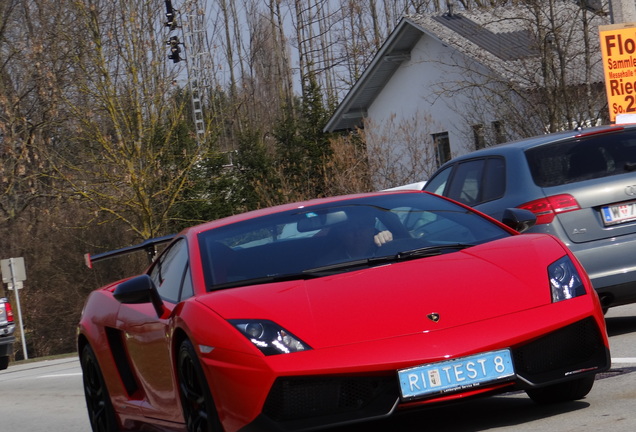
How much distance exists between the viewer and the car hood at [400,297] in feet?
16.8

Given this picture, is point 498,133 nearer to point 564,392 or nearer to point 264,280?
point 564,392

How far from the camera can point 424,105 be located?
45.2 m

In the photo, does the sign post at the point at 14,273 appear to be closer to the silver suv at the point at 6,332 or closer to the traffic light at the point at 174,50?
the traffic light at the point at 174,50

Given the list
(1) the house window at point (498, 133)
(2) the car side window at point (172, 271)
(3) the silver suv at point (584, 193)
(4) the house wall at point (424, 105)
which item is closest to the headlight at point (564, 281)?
(2) the car side window at point (172, 271)

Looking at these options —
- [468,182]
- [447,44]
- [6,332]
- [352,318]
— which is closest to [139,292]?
[352,318]

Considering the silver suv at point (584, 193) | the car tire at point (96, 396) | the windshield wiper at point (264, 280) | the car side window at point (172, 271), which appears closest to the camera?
the windshield wiper at point (264, 280)

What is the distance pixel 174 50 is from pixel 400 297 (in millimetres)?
29846

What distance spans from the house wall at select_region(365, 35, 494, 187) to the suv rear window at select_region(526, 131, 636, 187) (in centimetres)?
3036

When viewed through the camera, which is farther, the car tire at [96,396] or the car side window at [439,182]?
the car side window at [439,182]

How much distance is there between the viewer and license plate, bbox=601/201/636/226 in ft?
28.6

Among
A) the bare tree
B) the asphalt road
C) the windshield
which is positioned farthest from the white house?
the windshield

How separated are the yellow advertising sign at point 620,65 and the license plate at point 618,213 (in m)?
7.77

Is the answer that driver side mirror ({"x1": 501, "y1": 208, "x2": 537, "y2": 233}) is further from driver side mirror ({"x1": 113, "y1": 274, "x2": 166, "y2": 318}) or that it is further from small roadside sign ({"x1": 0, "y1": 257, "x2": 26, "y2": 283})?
small roadside sign ({"x1": 0, "y1": 257, "x2": 26, "y2": 283})

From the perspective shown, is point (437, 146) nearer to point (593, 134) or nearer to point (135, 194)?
point (135, 194)
